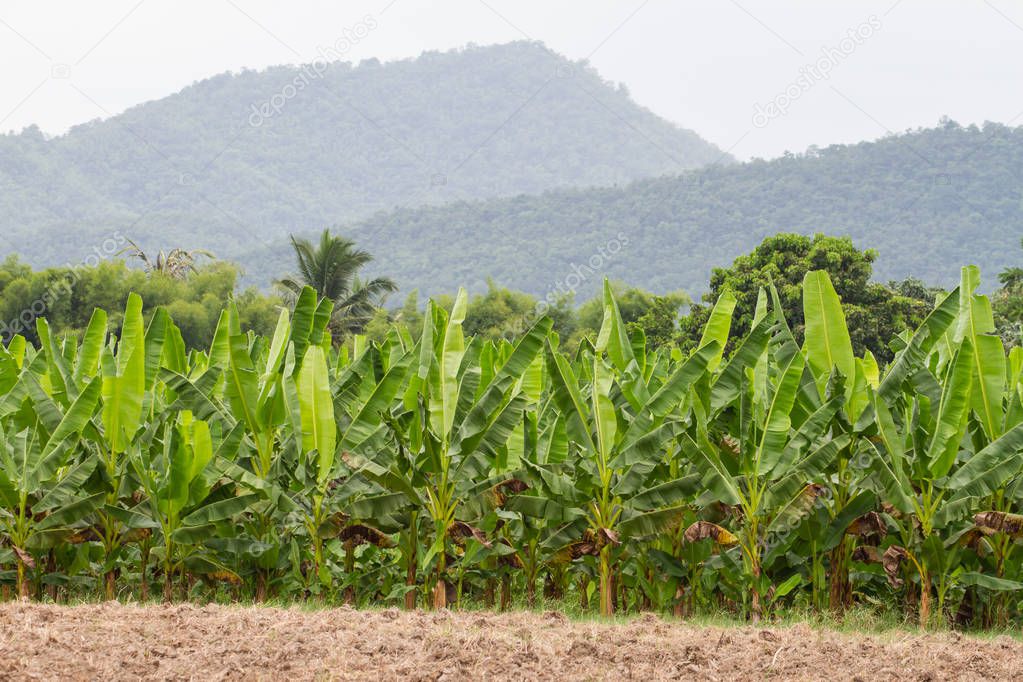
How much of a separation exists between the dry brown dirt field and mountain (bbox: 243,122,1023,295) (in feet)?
324

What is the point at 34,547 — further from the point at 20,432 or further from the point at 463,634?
the point at 463,634

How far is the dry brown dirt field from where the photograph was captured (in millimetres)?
5152

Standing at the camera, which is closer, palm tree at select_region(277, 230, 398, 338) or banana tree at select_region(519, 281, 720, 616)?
banana tree at select_region(519, 281, 720, 616)

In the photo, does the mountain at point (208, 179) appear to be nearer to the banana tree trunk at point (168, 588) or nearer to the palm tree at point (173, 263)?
the palm tree at point (173, 263)

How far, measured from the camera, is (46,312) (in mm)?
50156

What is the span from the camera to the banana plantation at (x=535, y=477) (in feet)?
24.4

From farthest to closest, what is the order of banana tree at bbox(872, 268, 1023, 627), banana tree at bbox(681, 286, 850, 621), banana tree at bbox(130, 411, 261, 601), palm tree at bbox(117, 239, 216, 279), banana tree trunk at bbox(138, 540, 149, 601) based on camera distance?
1. palm tree at bbox(117, 239, 216, 279)
2. banana tree trunk at bbox(138, 540, 149, 601)
3. banana tree at bbox(130, 411, 261, 601)
4. banana tree at bbox(681, 286, 850, 621)
5. banana tree at bbox(872, 268, 1023, 627)

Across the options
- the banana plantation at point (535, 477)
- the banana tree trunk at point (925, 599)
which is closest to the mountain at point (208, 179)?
the banana plantation at point (535, 477)

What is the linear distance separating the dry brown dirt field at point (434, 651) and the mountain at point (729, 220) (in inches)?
3885

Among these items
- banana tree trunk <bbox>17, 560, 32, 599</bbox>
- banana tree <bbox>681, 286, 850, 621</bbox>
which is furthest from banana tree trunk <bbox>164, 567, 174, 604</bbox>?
banana tree <bbox>681, 286, 850, 621</bbox>

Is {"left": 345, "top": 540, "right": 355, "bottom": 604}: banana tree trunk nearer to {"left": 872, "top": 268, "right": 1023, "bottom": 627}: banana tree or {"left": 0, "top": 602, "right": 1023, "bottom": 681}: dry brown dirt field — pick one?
{"left": 0, "top": 602, "right": 1023, "bottom": 681}: dry brown dirt field

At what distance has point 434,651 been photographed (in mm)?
5363

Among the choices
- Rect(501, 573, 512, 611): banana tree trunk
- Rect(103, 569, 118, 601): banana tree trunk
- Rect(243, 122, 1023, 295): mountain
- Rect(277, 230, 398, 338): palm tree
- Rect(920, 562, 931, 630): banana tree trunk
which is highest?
Rect(243, 122, 1023, 295): mountain

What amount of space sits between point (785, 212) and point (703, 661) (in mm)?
119933
